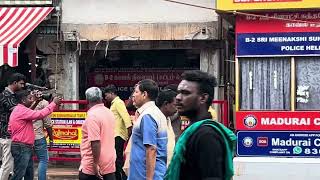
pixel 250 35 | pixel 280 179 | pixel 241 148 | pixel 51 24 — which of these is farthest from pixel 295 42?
pixel 51 24

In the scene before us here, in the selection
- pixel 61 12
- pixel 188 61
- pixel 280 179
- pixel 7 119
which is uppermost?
pixel 61 12

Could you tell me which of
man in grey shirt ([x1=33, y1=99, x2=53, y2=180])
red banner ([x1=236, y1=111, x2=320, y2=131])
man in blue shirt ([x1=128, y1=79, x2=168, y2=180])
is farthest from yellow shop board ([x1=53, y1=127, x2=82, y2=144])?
man in blue shirt ([x1=128, y1=79, x2=168, y2=180])

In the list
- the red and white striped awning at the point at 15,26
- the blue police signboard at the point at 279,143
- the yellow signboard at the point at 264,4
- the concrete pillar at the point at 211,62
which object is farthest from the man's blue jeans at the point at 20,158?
the concrete pillar at the point at 211,62

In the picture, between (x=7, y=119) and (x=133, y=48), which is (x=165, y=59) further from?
(x=7, y=119)

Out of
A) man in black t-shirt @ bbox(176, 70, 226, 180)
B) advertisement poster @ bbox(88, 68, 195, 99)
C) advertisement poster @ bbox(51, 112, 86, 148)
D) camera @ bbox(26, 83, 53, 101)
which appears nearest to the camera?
man in black t-shirt @ bbox(176, 70, 226, 180)

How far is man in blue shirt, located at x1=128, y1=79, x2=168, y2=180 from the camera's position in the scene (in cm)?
551

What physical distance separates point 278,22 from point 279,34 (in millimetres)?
212

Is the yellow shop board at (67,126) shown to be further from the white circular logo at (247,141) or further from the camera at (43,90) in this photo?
the white circular logo at (247,141)

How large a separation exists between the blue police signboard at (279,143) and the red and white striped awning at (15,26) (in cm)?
444

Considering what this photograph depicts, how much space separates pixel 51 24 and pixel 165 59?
265 cm

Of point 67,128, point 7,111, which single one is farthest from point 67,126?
point 7,111

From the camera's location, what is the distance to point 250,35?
1025 centimetres

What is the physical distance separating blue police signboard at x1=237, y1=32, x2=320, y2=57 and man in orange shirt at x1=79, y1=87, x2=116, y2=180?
13.0ft

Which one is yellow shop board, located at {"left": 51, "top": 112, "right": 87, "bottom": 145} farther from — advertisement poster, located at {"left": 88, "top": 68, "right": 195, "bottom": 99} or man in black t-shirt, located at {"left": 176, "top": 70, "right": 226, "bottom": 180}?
man in black t-shirt, located at {"left": 176, "top": 70, "right": 226, "bottom": 180}
